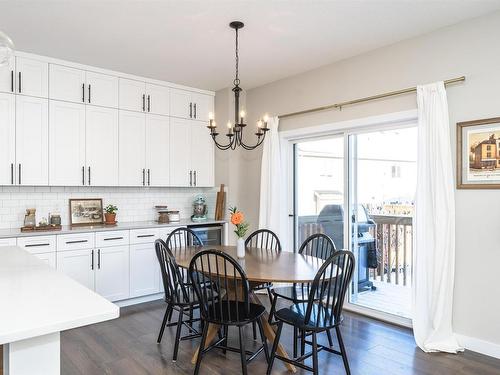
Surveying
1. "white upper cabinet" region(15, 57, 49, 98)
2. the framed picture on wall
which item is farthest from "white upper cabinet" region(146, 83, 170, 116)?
the framed picture on wall

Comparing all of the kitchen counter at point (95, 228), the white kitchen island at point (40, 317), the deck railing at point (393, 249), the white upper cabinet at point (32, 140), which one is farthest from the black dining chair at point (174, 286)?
the deck railing at point (393, 249)

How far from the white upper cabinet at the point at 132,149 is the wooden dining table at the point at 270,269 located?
1568mm

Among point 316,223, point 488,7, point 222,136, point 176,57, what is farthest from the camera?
point 222,136

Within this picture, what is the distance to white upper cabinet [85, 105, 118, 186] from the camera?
446 centimetres

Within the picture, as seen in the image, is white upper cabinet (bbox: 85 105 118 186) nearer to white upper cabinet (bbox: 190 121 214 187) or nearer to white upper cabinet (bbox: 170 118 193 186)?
white upper cabinet (bbox: 170 118 193 186)

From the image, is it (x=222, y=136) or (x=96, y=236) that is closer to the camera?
(x=96, y=236)

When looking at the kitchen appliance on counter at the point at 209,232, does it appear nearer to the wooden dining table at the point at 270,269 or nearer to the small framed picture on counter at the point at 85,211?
the small framed picture on counter at the point at 85,211

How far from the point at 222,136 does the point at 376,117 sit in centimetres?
236

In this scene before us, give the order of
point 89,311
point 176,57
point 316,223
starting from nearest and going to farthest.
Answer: point 89,311 → point 176,57 → point 316,223

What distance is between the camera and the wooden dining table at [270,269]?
2613 millimetres

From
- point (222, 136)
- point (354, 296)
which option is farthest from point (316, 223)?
point (222, 136)

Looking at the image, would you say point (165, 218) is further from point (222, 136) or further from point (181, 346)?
point (181, 346)

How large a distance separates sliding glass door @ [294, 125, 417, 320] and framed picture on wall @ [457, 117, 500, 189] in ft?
1.75

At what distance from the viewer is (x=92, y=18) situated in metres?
3.21
